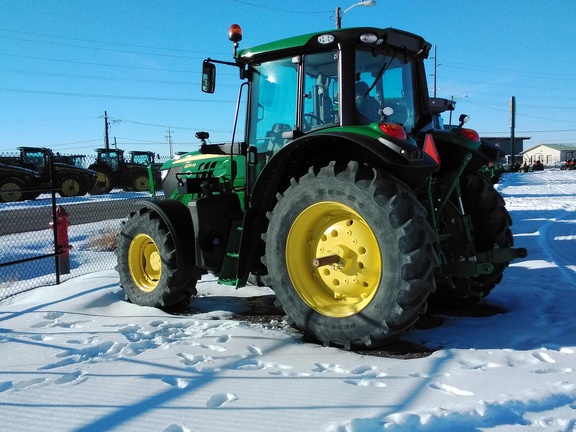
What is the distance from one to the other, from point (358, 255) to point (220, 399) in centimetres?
156

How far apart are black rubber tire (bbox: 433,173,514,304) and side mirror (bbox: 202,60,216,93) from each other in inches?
100

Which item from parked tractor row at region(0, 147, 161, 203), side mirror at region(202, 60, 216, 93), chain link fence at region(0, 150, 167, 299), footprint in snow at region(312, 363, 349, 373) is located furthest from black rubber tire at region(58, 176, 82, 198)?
footprint in snow at region(312, 363, 349, 373)

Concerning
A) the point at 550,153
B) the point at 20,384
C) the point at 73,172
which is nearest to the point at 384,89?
the point at 20,384

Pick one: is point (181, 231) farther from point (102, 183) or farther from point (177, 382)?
point (102, 183)

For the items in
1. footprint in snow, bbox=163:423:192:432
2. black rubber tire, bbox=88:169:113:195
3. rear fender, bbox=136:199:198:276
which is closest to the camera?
footprint in snow, bbox=163:423:192:432

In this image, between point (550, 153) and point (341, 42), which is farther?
point (550, 153)

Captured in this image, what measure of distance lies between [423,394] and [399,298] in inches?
29.4

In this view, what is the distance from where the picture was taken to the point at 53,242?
1023 cm

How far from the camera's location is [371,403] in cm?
279

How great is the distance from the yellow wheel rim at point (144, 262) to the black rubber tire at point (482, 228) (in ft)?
9.63

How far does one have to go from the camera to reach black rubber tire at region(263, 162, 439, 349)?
137 inches

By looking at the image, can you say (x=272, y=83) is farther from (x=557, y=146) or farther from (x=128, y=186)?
(x=557, y=146)

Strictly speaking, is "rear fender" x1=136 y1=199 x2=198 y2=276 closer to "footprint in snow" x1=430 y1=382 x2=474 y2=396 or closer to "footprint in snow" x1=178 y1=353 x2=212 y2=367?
"footprint in snow" x1=178 y1=353 x2=212 y2=367

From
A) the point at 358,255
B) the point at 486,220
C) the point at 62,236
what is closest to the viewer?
the point at 358,255
